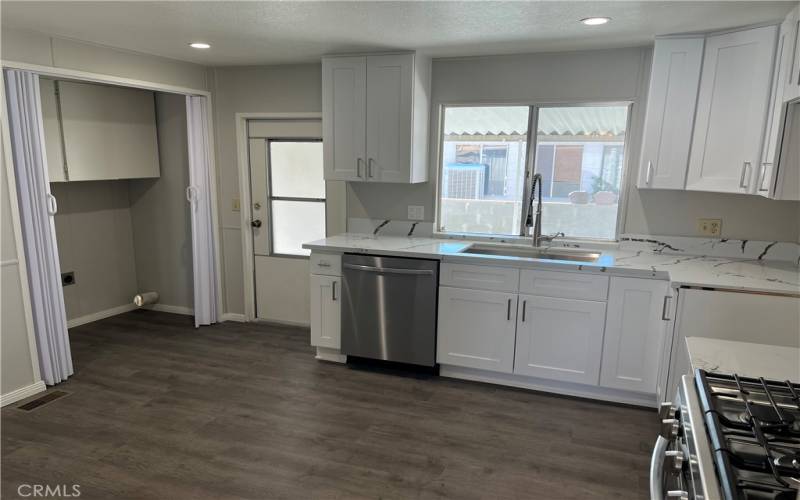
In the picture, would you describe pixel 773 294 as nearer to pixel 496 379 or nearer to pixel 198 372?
pixel 496 379

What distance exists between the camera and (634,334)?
308 cm

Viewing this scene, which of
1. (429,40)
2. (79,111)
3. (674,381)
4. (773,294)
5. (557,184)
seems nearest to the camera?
(773,294)

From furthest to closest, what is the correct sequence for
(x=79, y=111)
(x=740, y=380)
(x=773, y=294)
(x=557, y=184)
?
(x=79, y=111)
(x=557, y=184)
(x=773, y=294)
(x=740, y=380)

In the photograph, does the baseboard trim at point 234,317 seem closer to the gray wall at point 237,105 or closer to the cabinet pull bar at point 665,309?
the gray wall at point 237,105

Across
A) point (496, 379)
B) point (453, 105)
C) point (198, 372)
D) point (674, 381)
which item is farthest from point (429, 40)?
point (198, 372)

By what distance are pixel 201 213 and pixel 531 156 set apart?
286cm

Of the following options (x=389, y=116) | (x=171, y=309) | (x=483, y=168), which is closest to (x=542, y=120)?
(x=483, y=168)

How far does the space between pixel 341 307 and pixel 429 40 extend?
1937 millimetres

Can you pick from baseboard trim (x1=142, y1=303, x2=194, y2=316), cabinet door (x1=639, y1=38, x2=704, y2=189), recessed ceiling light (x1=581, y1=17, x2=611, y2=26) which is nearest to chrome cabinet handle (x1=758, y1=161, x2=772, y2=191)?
cabinet door (x1=639, y1=38, x2=704, y2=189)

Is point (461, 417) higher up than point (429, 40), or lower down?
lower down

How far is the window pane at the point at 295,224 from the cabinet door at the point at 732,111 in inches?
115

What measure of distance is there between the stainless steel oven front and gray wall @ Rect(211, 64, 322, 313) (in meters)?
3.59

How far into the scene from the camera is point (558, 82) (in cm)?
361

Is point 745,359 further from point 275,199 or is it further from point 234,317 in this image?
point 234,317
